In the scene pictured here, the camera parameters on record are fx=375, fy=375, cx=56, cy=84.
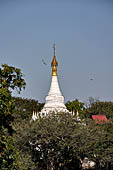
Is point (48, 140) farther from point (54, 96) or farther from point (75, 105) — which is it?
point (75, 105)

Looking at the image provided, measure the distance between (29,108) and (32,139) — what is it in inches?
1349

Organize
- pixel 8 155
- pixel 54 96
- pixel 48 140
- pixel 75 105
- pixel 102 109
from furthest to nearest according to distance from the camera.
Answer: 1. pixel 75 105
2. pixel 102 109
3. pixel 54 96
4. pixel 48 140
5. pixel 8 155

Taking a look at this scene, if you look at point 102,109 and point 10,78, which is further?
point 102,109

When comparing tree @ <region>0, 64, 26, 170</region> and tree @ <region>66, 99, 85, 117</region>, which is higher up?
tree @ <region>66, 99, 85, 117</region>

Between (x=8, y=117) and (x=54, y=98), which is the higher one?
(x=54, y=98)

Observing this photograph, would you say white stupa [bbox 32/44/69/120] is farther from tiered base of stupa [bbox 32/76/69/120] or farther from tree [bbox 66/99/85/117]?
tree [bbox 66/99/85/117]

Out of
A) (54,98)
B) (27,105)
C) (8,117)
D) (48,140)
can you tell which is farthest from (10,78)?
(27,105)

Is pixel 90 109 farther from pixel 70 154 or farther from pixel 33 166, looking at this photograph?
pixel 33 166

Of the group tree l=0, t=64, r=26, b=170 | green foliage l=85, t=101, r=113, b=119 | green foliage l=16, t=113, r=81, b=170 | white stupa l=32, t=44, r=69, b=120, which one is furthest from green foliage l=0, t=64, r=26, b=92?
green foliage l=85, t=101, r=113, b=119

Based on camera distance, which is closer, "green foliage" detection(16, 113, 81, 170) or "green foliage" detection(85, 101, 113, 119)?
"green foliage" detection(16, 113, 81, 170)

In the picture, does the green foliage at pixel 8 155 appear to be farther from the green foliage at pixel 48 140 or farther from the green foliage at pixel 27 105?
the green foliage at pixel 27 105

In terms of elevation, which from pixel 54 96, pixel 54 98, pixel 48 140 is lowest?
pixel 48 140

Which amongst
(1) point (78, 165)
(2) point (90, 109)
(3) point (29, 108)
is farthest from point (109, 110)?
(1) point (78, 165)

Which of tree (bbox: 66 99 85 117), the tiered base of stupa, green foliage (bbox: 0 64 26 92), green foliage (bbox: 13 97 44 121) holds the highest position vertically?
tree (bbox: 66 99 85 117)
